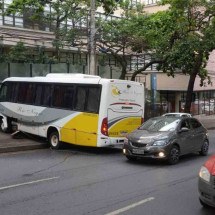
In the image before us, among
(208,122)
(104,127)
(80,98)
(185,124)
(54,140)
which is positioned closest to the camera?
(185,124)

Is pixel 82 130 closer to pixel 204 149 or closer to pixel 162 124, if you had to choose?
pixel 162 124

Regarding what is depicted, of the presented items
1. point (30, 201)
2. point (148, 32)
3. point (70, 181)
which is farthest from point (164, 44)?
point (30, 201)

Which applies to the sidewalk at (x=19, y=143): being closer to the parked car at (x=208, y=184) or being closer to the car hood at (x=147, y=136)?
the car hood at (x=147, y=136)

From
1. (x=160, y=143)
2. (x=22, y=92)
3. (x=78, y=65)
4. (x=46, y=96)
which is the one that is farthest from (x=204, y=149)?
(x=78, y=65)

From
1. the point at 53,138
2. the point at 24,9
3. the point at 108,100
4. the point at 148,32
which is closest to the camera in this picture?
the point at 108,100

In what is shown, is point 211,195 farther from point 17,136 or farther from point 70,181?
point 17,136

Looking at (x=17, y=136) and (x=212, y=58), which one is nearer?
(x=17, y=136)

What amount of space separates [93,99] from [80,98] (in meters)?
0.74

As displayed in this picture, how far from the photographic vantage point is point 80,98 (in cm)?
1697

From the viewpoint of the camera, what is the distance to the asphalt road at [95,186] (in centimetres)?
838

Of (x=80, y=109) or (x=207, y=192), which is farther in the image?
(x=80, y=109)

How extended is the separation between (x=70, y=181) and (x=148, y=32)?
16.3 m

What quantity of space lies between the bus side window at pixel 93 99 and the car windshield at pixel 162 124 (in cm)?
203

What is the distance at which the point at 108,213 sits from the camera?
8016 millimetres
